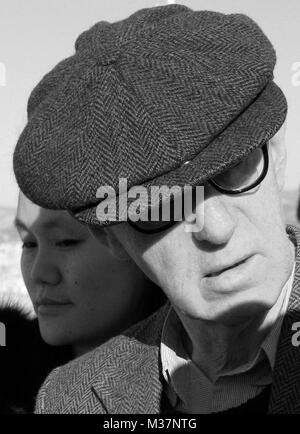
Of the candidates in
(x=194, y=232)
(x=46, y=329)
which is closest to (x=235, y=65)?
(x=194, y=232)

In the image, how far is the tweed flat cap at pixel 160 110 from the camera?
52.7 inches

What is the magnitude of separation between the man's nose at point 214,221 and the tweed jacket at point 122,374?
26 centimetres

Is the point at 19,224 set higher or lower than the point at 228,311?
lower

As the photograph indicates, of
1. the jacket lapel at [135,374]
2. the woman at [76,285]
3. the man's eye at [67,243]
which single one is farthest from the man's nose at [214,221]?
the man's eye at [67,243]

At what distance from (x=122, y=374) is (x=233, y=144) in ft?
2.24

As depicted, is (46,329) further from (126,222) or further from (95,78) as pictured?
(95,78)

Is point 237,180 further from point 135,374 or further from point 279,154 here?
point 135,374

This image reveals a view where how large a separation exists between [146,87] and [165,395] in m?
0.68

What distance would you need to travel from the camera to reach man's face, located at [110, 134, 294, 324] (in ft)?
4.47

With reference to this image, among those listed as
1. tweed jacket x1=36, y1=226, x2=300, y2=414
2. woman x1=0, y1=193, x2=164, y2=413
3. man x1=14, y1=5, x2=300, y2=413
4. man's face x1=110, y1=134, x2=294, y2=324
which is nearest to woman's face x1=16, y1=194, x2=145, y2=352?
woman x1=0, y1=193, x2=164, y2=413
